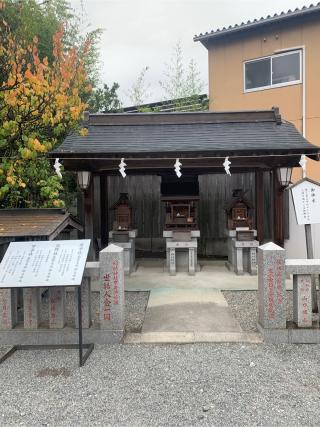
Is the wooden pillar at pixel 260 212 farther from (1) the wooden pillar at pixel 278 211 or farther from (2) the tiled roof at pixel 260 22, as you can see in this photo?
(2) the tiled roof at pixel 260 22

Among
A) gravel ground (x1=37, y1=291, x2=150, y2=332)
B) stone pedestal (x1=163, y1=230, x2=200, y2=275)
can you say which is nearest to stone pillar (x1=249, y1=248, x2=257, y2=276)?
stone pedestal (x1=163, y1=230, x2=200, y2=275)

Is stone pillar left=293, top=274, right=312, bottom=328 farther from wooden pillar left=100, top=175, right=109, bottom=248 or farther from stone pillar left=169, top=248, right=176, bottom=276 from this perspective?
wooden pillar left=100, top=175, right=109, bottom=248

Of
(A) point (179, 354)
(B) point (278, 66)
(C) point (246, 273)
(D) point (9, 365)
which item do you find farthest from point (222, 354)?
(B) point (278, 66)

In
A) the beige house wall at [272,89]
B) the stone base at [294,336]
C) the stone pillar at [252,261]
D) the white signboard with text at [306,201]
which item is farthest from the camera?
the beige house wall at [272,89]

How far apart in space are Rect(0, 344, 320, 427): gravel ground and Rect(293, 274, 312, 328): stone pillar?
30cm

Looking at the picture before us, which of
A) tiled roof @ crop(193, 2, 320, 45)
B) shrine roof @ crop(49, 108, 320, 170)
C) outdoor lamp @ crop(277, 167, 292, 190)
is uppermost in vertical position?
tiled roof @ crop(193, 2, 320, 45)

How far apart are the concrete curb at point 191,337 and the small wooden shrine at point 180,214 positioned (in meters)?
3.90

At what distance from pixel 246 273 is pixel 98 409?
Result: 18.6ft

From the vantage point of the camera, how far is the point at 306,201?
4.93 meters

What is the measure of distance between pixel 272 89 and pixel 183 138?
5660mm

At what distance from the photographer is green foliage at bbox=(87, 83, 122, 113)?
12848 millimetres

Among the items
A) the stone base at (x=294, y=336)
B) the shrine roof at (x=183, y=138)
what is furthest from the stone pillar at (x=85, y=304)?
the shrine roof at (x=183, y=138)

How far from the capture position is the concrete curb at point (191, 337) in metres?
4.29

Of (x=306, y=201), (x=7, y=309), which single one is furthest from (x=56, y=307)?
(x=306, y=201)
